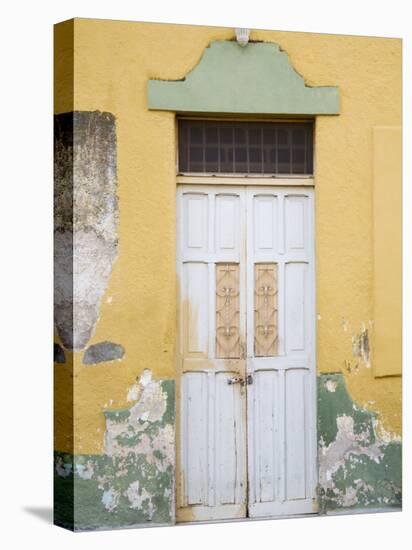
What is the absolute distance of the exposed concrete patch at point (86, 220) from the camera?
436 inches

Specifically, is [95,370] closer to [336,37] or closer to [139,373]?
[139,373]

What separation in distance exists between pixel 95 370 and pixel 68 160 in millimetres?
1693

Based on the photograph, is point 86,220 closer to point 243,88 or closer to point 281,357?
point 243,88

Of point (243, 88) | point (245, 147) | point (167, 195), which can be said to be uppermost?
point (243, 88)

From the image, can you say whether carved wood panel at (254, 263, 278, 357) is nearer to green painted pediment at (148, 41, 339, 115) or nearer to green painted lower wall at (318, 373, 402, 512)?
green painted lower wall at (318, 373, 402, 512)

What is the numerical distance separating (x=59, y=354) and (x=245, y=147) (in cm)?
233

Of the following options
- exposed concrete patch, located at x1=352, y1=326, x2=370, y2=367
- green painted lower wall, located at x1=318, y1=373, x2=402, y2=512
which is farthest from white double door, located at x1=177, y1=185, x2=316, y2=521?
exposed concrete patch, located at x1=352, y1=326, x2=370, y2=367

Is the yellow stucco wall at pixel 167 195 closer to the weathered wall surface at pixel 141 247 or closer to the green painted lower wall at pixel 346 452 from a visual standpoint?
the weathered wall surface at pixel 141 247

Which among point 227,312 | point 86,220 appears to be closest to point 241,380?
point 227,312

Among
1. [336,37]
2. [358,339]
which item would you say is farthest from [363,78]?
[358,339]

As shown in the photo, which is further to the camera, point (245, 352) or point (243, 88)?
point (245, 352)

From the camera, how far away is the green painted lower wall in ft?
38.4

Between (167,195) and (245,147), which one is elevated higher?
(245,147)

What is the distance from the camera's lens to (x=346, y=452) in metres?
11.8
